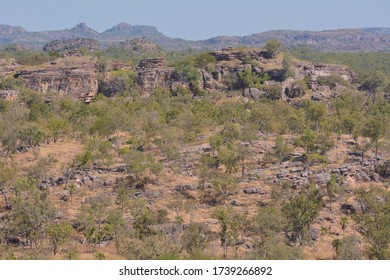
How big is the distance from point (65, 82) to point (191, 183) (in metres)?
63.3

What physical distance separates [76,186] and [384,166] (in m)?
36.9

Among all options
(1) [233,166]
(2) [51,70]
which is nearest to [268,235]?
(1) [233,166]

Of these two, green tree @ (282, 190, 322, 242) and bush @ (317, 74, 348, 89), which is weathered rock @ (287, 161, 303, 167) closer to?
green tree @ (282, 190, 322, 242)

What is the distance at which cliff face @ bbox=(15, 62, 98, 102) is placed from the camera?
3915 inches

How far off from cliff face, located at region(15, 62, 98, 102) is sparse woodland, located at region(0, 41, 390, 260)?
36.8 ft

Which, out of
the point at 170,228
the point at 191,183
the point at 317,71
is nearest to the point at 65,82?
the point at 191,183

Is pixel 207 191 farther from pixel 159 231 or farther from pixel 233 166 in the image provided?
pixel 159 231

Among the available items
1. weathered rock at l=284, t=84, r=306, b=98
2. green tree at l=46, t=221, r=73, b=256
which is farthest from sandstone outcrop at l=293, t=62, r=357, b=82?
green tree at l=46, t=221, r=73, b=256

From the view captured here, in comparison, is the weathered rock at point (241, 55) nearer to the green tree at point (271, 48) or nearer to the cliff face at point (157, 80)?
the green tree at point (271, 48)

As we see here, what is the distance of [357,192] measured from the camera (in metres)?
42.5

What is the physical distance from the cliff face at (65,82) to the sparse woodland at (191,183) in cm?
1123

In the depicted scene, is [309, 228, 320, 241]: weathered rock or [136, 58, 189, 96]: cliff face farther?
[136, 58, 189, 96]: cliff face

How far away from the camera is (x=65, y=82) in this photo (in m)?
99.8

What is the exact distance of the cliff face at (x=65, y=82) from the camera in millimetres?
99438
